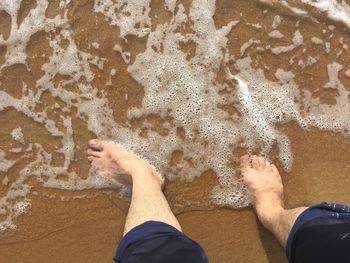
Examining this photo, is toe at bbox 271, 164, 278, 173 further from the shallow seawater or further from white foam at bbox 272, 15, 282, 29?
white foam at bbox 272, 15, 282, 29

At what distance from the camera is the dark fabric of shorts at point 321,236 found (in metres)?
1.64

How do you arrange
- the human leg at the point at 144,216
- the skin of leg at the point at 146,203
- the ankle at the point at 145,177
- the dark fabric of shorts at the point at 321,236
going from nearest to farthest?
1. the dark fabric of shorts at the point at 321,236
2. the human leg at the point at 144,216
3. the skin of leg at the point at 146,203
4. the ankle at the point at 145,177

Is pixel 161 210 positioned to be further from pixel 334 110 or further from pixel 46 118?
pixel 334 110

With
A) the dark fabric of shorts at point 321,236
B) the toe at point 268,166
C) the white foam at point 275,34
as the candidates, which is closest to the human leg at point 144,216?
the dark fabric of shorts at point 321,236

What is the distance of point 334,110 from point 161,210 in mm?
989

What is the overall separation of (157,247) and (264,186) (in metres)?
0.66

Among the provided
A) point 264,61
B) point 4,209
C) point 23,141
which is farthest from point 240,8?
point 4,209

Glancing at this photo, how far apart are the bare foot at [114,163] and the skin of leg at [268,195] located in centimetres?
44

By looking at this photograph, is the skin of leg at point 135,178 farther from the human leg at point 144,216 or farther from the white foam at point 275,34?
the white foam at point 275,34

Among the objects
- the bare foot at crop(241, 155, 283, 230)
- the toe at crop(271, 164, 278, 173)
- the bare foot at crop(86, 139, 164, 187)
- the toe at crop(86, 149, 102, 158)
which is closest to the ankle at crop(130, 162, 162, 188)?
the bare foot at crop(86, 139, 164, 187)

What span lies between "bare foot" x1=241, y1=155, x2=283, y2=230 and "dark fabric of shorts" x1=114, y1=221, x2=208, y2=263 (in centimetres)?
45

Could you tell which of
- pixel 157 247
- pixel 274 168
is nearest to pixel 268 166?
pixel 274 168

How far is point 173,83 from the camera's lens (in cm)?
224

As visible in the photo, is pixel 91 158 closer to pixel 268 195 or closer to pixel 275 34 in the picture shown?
pixel 268 195
